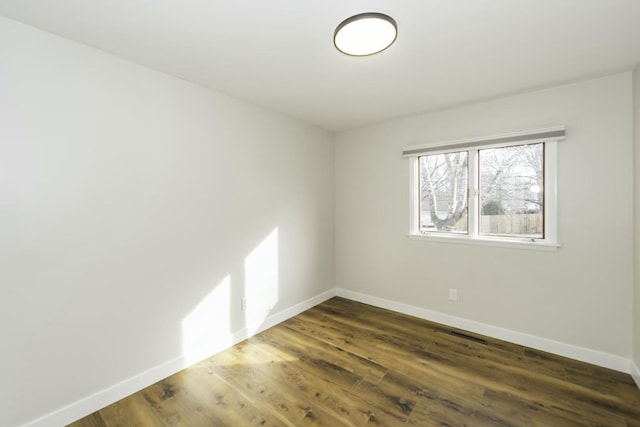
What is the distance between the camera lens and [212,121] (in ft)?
8.25

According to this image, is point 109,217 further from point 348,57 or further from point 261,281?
point 348,57

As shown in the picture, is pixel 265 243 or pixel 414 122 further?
pixel 414 122

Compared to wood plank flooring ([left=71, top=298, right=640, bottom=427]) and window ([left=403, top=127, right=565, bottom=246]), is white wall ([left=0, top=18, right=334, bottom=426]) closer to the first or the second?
wood plank flooring ([left=71, top=298, right=640, bottom=427])

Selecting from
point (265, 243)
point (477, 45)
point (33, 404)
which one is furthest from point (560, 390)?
point (33, 404)

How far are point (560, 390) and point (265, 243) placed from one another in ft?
8.98

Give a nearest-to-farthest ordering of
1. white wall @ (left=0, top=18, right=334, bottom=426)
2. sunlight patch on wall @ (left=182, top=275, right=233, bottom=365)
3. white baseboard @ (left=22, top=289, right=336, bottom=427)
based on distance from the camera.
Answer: white wall @ (left=0, top=18, right=334, bottom=426) < white baseboard @ (left=22, top=289, right=336, bottom=427) < sunlight patch on wall @ (left=182, top=275, right=233, bottom=365)

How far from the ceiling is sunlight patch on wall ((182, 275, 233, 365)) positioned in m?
A: 1.89

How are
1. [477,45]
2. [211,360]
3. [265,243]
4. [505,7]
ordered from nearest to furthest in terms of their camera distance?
[505,7] → [477,45] → [211,360] → [265,243]

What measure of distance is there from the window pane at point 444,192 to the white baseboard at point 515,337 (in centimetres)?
99

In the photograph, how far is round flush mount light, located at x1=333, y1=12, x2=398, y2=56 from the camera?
1.49 m

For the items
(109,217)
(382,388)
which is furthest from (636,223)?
(109,217)

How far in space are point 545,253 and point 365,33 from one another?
8.10 ft

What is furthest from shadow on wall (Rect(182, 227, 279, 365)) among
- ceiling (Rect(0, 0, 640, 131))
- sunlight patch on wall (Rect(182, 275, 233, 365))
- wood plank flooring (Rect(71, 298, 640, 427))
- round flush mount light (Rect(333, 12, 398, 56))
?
round flush mount light (Rect(333, 12, 398, 56))

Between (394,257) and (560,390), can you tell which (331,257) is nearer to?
(394,257)
